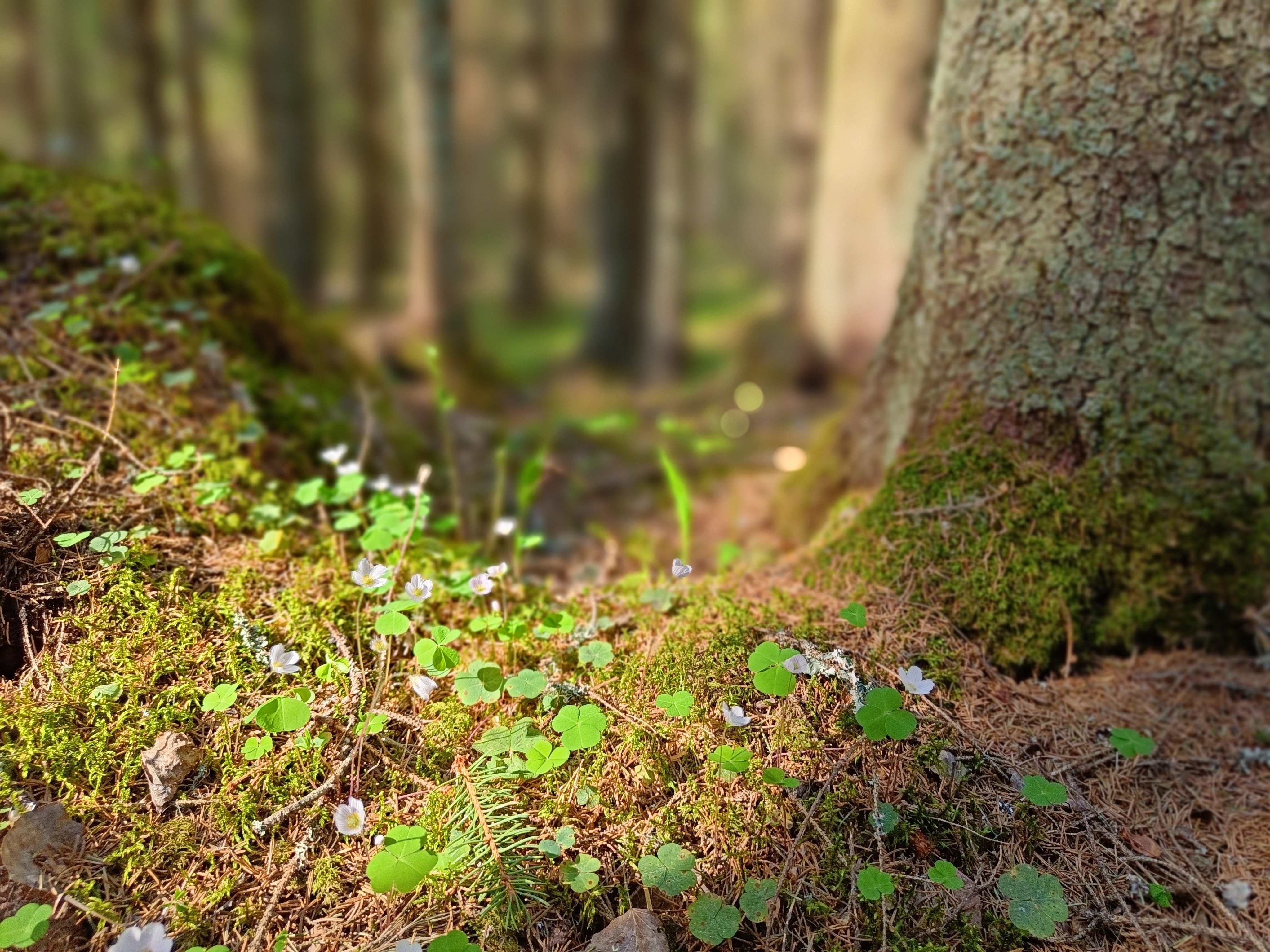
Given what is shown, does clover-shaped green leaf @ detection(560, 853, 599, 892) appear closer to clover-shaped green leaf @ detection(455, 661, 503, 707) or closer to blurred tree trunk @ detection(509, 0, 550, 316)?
clover-shaped green leaf @ detection(455, 661, 503, 707)

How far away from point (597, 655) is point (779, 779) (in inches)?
21.8

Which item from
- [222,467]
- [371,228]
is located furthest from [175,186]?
[371,228]

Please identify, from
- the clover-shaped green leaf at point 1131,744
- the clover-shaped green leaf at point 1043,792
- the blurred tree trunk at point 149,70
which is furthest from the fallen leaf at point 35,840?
the blurred tree trunk at point 149,70

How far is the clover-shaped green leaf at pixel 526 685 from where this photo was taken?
1943 millimetres

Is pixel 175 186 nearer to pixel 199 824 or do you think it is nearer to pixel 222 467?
pixel 222 467

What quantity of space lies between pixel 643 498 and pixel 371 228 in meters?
11.6

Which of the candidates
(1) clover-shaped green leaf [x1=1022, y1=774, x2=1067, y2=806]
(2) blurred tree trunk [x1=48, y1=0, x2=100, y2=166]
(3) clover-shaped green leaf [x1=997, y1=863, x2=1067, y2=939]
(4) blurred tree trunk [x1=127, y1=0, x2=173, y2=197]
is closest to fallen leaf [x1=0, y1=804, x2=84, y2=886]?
(3) clover-shaped green leaf [x1=997, y1=863, x2=1067, y2=939]

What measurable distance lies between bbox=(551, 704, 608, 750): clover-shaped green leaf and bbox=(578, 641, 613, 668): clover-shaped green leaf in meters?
0.15

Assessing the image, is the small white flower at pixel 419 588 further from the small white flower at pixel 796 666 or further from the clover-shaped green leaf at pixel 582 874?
the small white flower at pixel 796 666

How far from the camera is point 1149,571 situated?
2471mm

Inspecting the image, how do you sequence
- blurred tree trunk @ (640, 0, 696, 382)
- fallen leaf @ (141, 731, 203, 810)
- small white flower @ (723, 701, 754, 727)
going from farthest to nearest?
blurred tree trunk @ (640, 0, 696, 382) < small white flower @ (723, 701, 754, 727) < fallen leaf @ (141, 731, 203, 810)

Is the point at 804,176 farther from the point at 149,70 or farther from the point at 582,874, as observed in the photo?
the point at 149,70

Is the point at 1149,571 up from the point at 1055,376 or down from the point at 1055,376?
down

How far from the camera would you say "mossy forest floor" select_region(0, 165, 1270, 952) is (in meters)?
1.70
